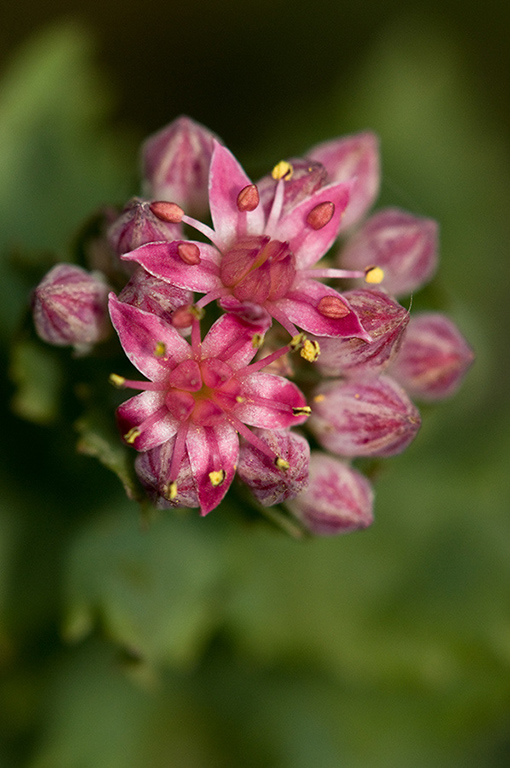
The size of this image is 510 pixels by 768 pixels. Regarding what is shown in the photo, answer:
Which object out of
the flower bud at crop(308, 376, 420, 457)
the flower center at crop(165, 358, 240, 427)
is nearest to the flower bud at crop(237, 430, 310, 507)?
the flower center at crop(165, 358, 240, 427)

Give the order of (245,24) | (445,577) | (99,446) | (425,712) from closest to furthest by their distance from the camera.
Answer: (99,446) → (445,577) → (425,712) → (245,24)

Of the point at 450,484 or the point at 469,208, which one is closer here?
the point at 450,484

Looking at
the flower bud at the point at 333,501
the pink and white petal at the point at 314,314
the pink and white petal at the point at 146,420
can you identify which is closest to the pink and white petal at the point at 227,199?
the pink and white petal at the point at 314,314

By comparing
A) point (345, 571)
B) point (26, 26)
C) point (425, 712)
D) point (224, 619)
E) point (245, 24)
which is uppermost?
point (245, 24)

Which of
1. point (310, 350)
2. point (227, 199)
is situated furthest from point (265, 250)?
point (310, 350)

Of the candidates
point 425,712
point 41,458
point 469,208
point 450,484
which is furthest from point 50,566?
point 469,208

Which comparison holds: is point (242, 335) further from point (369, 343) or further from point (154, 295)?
point (369, 343)

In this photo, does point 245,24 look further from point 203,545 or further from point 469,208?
point 203,545

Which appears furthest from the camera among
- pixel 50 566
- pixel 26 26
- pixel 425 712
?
pixel 26 26
